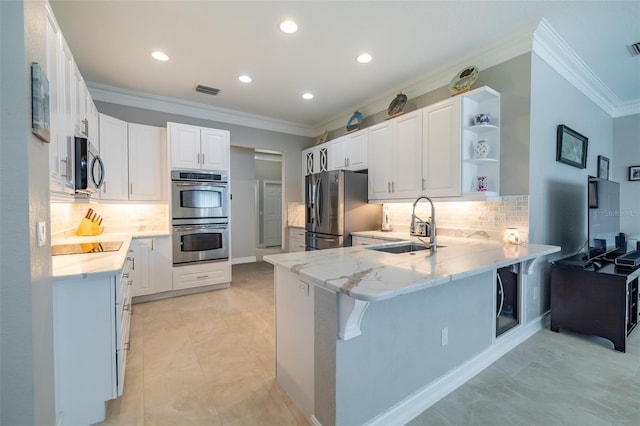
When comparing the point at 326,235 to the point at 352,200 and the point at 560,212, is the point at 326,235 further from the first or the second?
the point at 560,212

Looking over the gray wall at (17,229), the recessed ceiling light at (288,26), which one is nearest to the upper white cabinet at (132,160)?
the recessed ceiling light at (288,26)

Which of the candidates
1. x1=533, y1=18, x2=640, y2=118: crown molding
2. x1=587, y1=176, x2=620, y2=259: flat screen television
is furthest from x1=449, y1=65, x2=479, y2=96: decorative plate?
x1=587, y1=176, x2=620, y2=259: flat screen television

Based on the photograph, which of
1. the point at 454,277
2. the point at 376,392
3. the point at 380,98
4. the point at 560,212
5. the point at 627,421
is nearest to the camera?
the point at 454,277

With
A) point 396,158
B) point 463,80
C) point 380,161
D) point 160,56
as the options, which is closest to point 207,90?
point 160,56

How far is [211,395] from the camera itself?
1.82 meters

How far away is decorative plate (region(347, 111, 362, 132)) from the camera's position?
14.3ft

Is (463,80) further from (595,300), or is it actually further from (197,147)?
(197,147)

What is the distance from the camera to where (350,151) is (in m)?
4.28

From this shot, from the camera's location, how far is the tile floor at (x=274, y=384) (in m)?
1.63

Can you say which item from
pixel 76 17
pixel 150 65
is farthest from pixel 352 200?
pixel 76 17

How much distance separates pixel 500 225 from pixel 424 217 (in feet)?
2.98

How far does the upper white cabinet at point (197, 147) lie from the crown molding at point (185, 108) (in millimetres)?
696

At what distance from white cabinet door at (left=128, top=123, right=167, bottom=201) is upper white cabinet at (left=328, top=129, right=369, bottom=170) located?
8.34ft

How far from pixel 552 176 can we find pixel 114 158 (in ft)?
17.0
